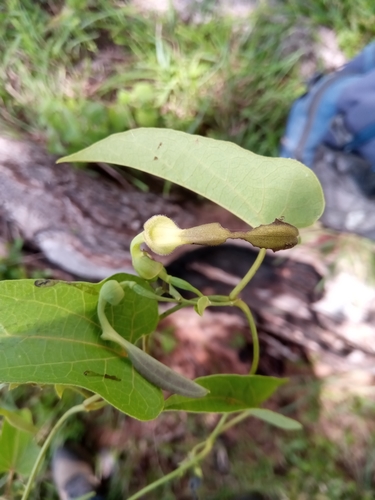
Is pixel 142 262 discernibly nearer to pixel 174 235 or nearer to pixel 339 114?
pixel 174 235

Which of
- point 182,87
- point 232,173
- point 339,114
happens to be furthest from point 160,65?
point 232,173

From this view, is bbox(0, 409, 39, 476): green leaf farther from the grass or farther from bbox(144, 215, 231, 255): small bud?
the grass

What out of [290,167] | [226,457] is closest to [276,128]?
[226,457]

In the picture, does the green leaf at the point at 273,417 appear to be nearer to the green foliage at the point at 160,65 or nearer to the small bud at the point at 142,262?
the small bud at the point at 142,262

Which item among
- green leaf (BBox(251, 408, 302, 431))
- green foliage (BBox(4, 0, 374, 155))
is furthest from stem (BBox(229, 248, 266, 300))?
green foliage (BBox(4, 0, 374, 155))

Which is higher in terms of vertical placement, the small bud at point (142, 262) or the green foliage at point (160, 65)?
the small bud at point (142, 262)

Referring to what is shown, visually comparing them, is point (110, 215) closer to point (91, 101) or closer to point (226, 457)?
point (91, 101)

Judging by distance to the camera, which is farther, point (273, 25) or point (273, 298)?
point (273, 25)

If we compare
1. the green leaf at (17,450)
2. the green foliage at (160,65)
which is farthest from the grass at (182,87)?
the green leaf at (17,450)
